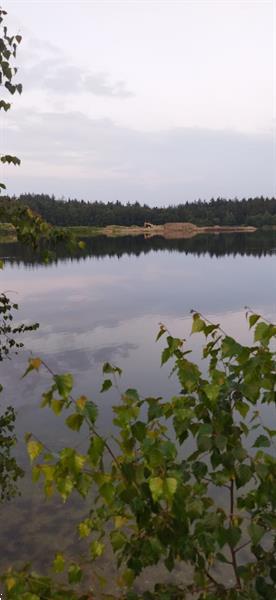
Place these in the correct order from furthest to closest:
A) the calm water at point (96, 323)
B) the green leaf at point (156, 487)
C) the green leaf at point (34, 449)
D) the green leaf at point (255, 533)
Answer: the calm water at point (96, 323) < the green leaf at point (255, 533) < the green leaf at point (34, 449) < the green leaf at point (156, 487)

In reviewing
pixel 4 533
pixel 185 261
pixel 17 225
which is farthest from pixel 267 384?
pixel 185 261

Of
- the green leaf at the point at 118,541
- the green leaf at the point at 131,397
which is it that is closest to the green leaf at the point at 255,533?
the green leaf at the point at 118,541

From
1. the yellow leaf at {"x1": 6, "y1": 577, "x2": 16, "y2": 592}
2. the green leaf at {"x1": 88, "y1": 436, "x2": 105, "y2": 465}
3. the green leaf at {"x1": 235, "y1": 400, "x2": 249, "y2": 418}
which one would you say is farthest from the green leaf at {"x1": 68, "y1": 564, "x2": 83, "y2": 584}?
the green leaf at {"x1": 235, "y1": 400, "x2": 249, "y2": 418}

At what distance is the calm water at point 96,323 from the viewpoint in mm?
13094

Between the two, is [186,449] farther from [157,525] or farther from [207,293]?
[207,293]

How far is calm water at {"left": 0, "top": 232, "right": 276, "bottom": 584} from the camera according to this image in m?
13.1

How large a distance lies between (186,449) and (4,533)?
21.4 ft

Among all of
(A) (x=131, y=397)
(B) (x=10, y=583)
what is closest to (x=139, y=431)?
(A) (x=131, y=397)

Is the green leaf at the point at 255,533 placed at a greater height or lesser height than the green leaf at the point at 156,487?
lesser

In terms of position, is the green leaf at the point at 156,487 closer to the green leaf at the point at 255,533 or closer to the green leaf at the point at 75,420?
the green leaf at the point at 75,420

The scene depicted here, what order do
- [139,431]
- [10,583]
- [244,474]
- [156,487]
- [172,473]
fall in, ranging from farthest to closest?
[244,474]
[139,431]
[172,473]
[10,583]
[156,487]

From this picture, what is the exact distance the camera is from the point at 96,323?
1581 inches

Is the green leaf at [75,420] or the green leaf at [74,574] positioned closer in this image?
the green leaf at [75,420]

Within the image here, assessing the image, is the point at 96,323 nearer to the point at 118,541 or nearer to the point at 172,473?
the point at 118,541
